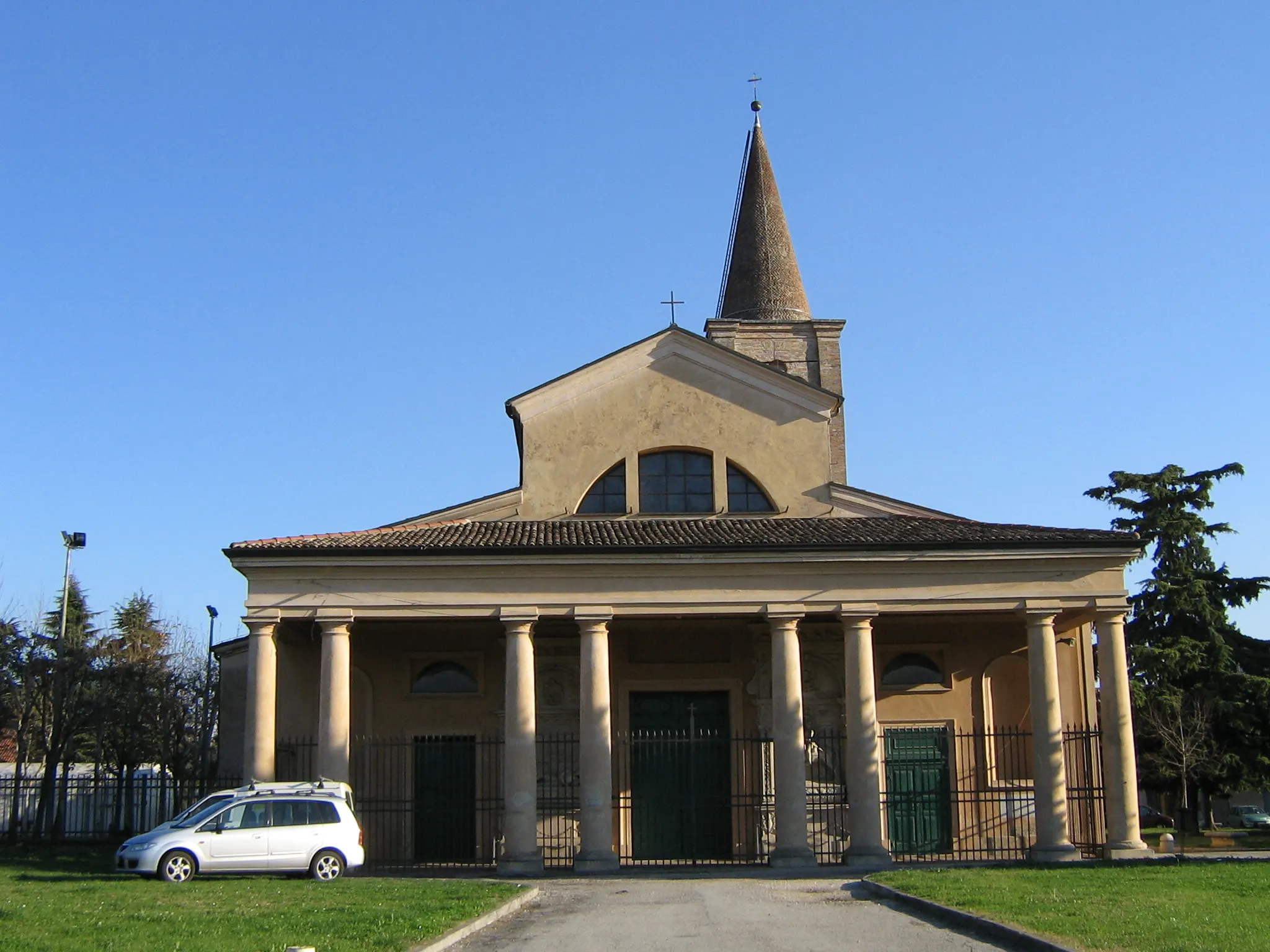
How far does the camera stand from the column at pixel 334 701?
67.3ft

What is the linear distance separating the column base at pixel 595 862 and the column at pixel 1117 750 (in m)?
7.60

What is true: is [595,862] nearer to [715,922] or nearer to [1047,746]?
[715,922]

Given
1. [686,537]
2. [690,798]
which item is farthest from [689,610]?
[690,798]

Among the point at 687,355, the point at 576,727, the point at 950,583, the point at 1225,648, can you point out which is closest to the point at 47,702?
the point at 576,727

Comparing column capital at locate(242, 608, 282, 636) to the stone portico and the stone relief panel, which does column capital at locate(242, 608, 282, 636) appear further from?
the stone relief panel

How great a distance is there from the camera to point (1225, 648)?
36188 millimetres

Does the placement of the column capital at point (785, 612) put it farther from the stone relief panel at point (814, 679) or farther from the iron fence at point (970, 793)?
the iron fence at point (970, 793)

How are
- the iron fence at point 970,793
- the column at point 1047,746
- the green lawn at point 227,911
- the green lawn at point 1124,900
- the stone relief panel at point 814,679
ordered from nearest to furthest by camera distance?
the green lawn at point 1124,900 → the green lawn at point 227,911 → the column at point 1047,746 → the iron fence at point 970,793 → the stone relief panel at point 814,679

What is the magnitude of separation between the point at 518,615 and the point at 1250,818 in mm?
35302

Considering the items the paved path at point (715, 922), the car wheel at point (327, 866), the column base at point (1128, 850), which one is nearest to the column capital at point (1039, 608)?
the column base at point (1128, 850)

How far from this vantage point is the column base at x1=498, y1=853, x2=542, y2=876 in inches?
783

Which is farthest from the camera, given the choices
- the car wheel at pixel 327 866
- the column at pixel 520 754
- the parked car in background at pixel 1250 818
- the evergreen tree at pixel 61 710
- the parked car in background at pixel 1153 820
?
the parked car in background at pixel 1250 818

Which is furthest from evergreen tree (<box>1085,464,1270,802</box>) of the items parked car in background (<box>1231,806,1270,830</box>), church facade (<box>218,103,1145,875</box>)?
church facade (<box>218,103,1145,875</box>)

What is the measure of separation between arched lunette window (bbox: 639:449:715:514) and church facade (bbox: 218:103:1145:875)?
4 centimetres
